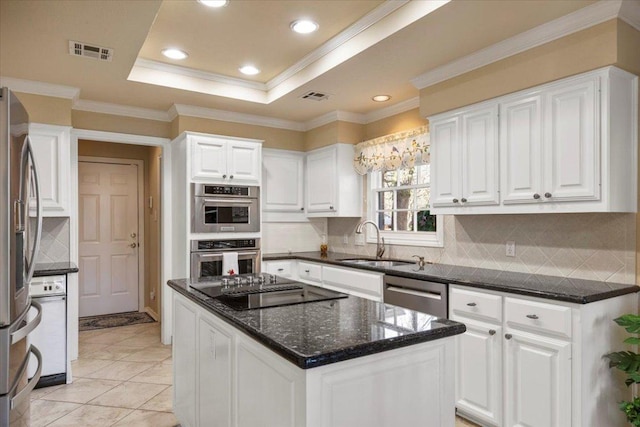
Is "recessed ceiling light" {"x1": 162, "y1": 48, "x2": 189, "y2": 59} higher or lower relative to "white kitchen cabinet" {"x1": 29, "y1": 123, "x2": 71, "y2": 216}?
higher

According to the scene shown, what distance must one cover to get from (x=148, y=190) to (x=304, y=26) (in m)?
3.94

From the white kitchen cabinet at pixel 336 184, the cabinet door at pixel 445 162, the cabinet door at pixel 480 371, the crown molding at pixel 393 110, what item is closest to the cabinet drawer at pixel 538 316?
the cabinet door at pixel 480 371

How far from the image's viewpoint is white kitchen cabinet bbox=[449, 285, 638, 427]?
2.16 metres

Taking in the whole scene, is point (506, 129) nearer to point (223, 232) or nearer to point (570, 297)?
point (570, 297)

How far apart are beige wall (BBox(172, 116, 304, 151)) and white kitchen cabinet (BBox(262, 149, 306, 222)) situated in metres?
0.10

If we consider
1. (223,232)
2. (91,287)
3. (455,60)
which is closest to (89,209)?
→ (91,287)

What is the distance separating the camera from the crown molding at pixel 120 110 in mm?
4086

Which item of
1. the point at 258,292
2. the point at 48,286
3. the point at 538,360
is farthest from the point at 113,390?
the point at 538,360

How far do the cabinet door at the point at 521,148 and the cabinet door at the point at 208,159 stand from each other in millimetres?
2655

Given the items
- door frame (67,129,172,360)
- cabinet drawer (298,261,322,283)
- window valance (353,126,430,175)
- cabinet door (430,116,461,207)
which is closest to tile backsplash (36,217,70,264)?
door frame (67,129,172,360)

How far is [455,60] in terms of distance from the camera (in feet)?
9.95

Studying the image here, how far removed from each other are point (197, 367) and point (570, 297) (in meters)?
2.00

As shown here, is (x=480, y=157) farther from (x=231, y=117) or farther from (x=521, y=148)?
(x=231, y=117)

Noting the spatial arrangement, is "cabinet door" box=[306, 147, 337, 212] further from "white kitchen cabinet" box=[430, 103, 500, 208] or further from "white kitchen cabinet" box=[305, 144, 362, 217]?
"white kitchen cabinet" box=[430, 103, 500, 208]
